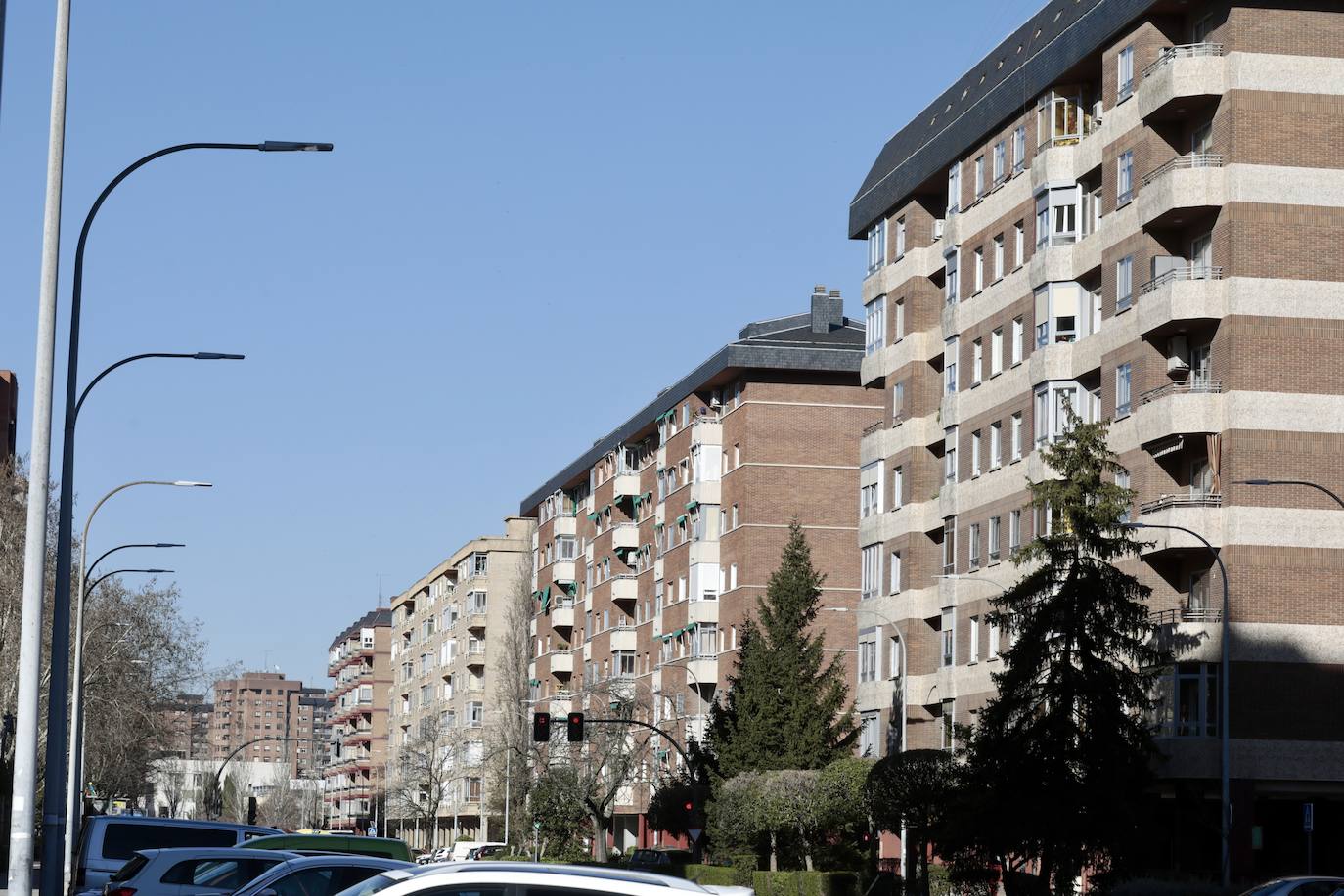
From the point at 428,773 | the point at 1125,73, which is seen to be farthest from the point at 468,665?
the point at 1125,73

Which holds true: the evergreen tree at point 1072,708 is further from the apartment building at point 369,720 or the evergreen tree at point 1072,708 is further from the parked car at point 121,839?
the apartment building at point 369,720

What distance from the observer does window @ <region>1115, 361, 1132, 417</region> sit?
50438mm

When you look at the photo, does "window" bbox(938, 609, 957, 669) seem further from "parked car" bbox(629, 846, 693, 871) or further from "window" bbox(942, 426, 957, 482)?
"parked car" bbox(629, 846, 693, 871)

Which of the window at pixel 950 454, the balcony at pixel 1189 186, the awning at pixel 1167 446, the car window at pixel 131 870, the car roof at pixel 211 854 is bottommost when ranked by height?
the car window at pixel 131 870

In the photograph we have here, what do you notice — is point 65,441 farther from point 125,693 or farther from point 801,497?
point 801,497

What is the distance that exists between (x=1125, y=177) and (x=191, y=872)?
1375 inches

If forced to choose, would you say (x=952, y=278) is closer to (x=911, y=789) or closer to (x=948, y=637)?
(x=948, y=637)

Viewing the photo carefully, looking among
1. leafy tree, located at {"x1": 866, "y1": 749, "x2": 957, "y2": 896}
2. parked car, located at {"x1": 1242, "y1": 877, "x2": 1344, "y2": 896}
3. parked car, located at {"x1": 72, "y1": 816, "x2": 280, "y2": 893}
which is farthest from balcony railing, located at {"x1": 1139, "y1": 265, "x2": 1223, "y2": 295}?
parked car, located at {"x1": 72, "y1": 816, "x2": 280, "y2": 893}

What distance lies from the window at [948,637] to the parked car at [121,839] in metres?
33.8

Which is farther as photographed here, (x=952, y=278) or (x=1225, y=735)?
(x=952, y=278)

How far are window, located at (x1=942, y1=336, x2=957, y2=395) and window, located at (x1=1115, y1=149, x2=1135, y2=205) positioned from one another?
10877 millimetres

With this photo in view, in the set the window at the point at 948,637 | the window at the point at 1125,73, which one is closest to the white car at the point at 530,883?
the window at the point at 1125,73

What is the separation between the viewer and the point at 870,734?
6406 centimetres

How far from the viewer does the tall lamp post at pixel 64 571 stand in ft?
81.6
